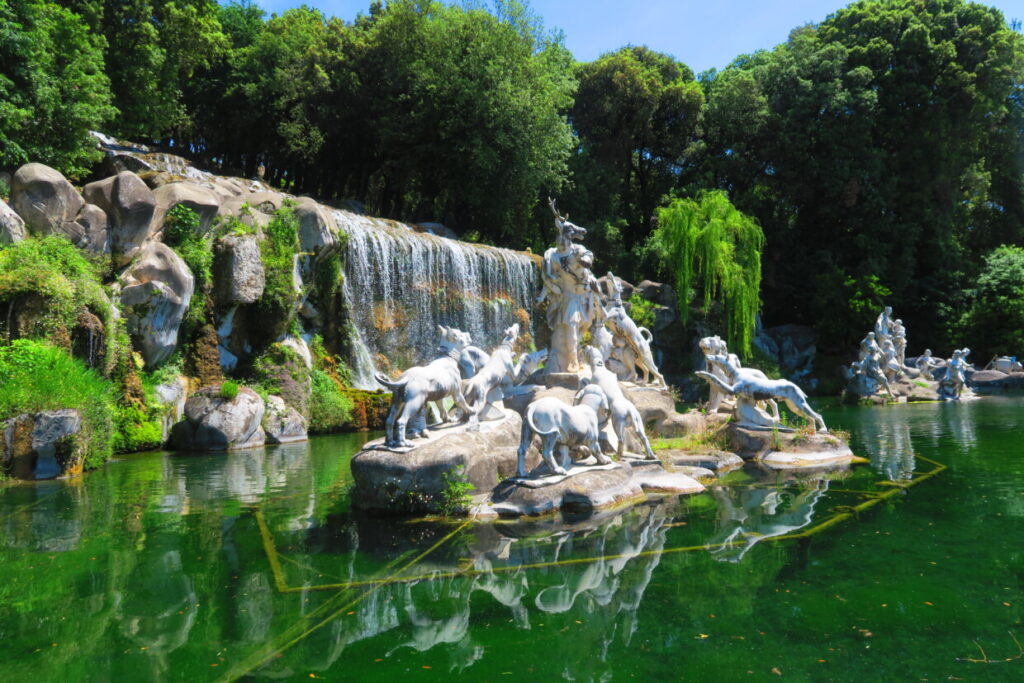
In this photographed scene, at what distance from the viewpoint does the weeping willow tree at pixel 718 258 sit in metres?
26.8

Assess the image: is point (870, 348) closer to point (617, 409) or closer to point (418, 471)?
point (617, 409)

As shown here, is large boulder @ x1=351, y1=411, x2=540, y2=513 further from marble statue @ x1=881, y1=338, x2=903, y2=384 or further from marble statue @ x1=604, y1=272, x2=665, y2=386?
marble statue @ x1=881, y1=338, x2=903, y2=384

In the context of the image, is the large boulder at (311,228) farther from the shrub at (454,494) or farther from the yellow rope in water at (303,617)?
the yellow rope in water at (303,617)

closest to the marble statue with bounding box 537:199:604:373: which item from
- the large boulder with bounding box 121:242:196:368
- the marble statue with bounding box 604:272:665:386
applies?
the marble statue with bounding box 604:272:665:386

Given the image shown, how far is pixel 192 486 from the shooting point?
31.5 ft

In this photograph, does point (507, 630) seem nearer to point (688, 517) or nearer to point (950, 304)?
point (688, 517)

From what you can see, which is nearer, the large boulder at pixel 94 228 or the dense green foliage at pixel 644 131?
the large boulder at pixel 94 228

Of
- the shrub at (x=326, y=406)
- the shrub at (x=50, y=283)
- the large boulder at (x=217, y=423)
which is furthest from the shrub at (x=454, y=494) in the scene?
the shrub at (x=326, y=406)

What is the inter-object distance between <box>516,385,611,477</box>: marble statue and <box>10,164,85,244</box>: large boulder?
11075mm

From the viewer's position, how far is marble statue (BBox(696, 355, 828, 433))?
10875mm

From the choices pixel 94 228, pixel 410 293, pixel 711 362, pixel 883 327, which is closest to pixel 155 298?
pixel 94 228

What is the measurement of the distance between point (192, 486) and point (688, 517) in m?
6.62

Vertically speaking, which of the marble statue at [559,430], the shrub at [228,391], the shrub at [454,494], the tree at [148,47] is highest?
the tree at [148,47]

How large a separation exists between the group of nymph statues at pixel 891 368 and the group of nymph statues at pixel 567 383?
13.5 m
